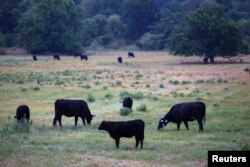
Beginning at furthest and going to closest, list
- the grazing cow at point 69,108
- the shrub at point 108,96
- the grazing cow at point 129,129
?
the shrub at point 108,96 → the grazing cow at point 69,108 → the grazing cow at point 129,129

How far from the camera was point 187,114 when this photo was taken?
20750mm

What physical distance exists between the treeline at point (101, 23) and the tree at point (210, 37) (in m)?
0.98

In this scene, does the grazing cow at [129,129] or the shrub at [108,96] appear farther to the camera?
the shrub at [108,96]

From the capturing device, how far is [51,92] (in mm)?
36438

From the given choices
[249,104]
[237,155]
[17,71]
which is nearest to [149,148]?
[237,155]

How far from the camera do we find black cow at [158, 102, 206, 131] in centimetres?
2050

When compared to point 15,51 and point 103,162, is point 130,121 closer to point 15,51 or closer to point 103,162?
point 103,162

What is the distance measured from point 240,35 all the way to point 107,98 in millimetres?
39065

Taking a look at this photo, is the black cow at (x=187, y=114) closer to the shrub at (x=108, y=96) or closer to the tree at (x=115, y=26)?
the shrub at (x=108, y=96)

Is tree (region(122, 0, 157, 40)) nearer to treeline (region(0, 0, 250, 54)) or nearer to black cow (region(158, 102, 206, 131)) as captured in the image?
treeline (region(0, 0, 250, 54))

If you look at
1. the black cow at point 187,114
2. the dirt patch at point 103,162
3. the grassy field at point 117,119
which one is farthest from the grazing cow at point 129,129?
the black cow at point 187,114

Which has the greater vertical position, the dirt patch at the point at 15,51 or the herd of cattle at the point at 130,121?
the dirt patch at the point at 15,51

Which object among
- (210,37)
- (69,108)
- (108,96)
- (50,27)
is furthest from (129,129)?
(50,27)

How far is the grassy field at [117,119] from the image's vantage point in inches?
592
